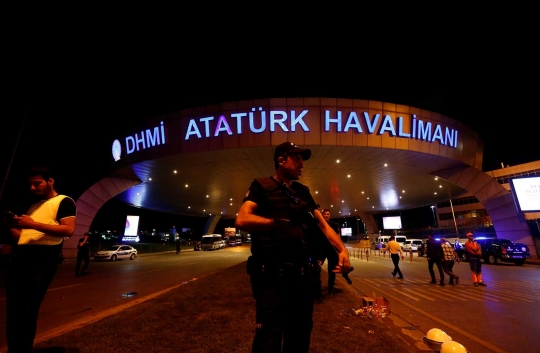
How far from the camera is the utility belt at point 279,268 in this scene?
6.73 feet

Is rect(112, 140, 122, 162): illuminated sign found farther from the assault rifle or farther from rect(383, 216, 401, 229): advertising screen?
rect(383, 216, 401, 229): advertising screen

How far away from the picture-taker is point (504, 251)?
19.0m

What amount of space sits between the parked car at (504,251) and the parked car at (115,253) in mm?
26934

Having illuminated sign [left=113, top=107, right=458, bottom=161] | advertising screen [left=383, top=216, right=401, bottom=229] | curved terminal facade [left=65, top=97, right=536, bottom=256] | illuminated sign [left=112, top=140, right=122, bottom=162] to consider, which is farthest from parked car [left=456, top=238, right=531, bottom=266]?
advertising screen [left=383, top=216, right=401, bottom=229]

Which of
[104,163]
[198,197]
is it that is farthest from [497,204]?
[104,163]

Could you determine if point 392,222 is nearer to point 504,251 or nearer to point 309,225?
point 504,251

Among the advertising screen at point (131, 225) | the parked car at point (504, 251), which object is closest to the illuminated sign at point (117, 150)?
the advertising screen at point (131, 225)

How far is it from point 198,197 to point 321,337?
3590 cm

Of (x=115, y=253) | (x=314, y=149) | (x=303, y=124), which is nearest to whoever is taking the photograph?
(x=303, y=124)

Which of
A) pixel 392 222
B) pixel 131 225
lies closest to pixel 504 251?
pixel 392 222

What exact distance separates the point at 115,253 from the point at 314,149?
1934 centimetres

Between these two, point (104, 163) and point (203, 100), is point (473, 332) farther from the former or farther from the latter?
point (104, 163)

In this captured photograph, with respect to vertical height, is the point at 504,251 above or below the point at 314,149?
below

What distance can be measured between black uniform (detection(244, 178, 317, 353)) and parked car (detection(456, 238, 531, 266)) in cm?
2069
